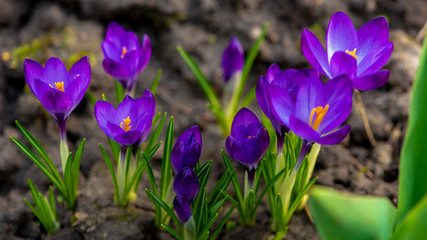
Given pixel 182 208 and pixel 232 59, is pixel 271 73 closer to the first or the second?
pixel 182 208

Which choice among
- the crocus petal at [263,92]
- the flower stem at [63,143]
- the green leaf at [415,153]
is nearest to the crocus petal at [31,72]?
the flower stem at [63,143]

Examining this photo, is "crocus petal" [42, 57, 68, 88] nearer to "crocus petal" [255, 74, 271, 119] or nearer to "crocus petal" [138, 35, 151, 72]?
"crocus petal" [138, 35, 151, 72]

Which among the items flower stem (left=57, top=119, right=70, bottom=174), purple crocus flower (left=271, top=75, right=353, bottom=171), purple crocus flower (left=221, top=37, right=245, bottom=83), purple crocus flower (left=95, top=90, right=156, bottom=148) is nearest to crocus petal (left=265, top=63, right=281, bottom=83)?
purple crocus flower (left=271, top=75, right=353, bottom=171)

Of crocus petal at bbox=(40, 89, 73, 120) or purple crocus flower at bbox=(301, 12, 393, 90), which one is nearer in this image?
purple crocus flower at bbox=(301, 12, 393, 90)

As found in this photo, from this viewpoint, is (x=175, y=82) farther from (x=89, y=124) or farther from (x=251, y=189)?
Result: (x=251, y=189)

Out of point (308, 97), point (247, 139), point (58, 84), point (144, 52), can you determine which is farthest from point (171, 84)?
point (308, 97)

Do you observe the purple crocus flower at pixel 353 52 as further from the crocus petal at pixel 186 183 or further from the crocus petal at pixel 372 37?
the crocus petal at pixel 186 183
